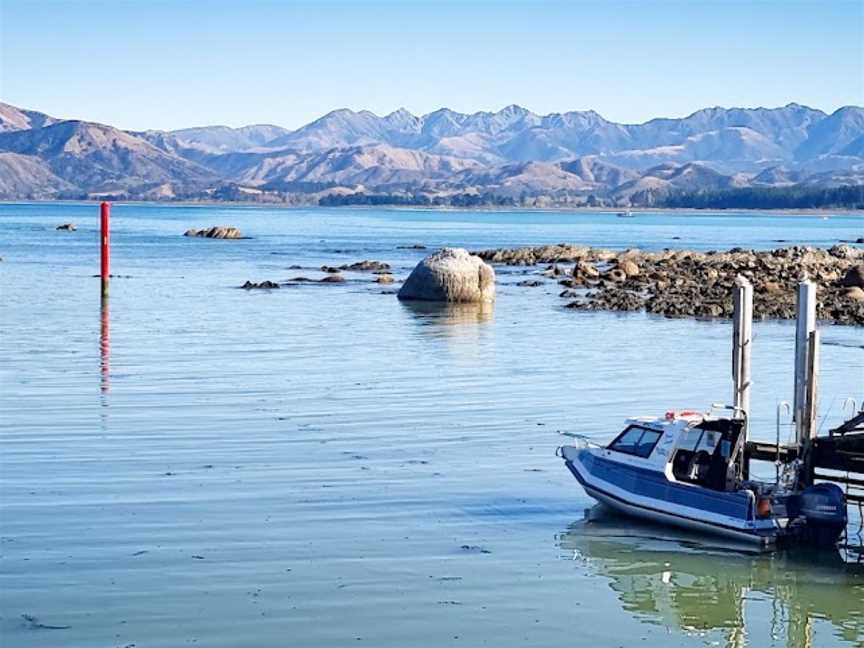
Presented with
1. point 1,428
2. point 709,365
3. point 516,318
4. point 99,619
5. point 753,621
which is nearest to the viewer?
point 99,619

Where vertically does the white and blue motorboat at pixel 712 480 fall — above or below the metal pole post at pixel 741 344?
below

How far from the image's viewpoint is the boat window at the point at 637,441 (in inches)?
727

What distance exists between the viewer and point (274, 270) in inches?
2803

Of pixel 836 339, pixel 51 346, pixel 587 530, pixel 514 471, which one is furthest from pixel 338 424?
pixel 836 339

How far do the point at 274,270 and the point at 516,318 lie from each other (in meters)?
28.2

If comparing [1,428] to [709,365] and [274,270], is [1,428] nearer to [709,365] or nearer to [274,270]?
[709,365]

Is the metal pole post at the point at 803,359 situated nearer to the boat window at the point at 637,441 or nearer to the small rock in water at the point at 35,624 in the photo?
the boat window at the point at 637,441

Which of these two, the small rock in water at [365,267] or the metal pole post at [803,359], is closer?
the metal pole post at [803,359]

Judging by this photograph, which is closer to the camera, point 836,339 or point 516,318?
point 836,339

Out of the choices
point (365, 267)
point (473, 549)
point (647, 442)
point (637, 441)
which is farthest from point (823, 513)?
point (365, 267)

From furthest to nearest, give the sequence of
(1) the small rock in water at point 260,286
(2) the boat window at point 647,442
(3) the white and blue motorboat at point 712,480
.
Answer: (1) the small rock in water at point 260,286
(2) the boat window at point 647,442
(3) the white and blue motorboat at point 712,480

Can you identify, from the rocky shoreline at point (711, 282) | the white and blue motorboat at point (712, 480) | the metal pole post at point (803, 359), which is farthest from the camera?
the rocky shoreline at point (711, 282)

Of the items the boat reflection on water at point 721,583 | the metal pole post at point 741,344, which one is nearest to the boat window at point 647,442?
the boat reflection on water at point 721,583

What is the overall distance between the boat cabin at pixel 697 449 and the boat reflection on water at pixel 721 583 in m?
0.85
